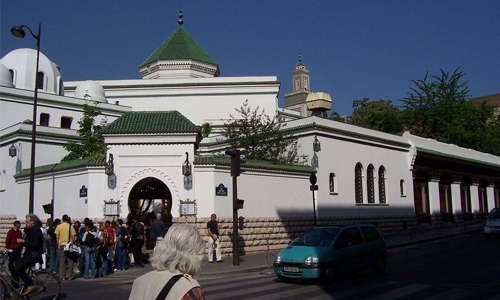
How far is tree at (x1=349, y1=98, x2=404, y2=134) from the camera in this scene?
5547 centimetres

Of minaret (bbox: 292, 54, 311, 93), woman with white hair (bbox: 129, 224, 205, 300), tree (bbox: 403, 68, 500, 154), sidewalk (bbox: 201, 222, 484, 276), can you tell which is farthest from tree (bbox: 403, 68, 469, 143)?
minaret (bbox: 292, 54, 311, 93)

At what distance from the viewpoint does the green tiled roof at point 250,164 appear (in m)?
22.1

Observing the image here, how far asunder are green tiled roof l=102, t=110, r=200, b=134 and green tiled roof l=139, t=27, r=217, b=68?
25542 millimetres

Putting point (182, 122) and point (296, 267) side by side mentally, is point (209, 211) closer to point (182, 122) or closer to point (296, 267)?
point (182, 122)

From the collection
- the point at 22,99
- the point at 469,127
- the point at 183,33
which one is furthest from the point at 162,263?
the point at 469,127

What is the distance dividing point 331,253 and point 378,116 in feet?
149

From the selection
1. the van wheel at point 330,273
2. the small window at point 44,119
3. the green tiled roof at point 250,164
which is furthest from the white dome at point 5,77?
the van wheel at point 330,273

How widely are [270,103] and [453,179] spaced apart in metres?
16.2

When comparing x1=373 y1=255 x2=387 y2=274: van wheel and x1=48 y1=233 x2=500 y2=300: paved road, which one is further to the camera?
x1=373 y1=255 x2=387 y2=274: van wheel

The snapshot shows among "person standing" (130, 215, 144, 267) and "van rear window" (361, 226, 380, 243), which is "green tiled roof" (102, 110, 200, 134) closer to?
"person standing" (130, 215, 144, 267)

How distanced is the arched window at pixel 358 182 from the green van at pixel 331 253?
1425cm

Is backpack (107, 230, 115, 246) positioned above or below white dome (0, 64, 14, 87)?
below

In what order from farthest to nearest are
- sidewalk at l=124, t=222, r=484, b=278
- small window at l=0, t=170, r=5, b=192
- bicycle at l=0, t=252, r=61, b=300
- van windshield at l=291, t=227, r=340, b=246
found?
1. small window at l=0, t=170, r=5, b=192
2. sidewalk at l=124, t=222, r=484, b=278
3. van windshield at l=291, t=227, r=340, b=246
4. bicycle at l=0, t=252, r=61, b=300

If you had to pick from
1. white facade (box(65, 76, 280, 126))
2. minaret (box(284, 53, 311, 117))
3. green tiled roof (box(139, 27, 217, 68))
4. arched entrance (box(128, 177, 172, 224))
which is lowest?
arched entrance (box(128, 177, 172, 224))
